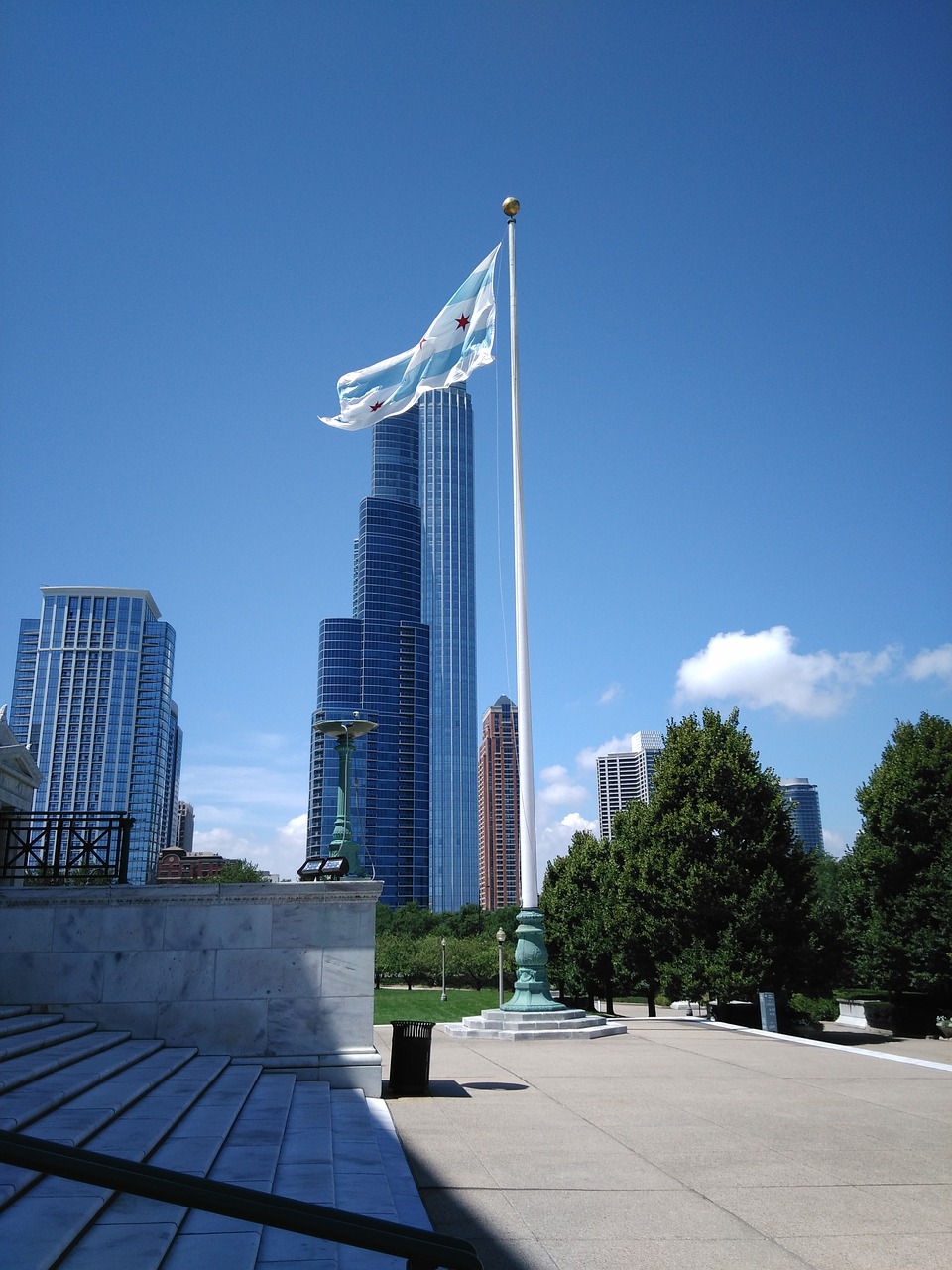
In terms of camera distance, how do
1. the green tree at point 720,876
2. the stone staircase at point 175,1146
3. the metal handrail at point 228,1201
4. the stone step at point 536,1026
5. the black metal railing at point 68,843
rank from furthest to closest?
1. the green tree at point 720,876
2. the stone step at point 536,1026
3. the black metal railing at point 68,843
4. the stone staircase at point 175,1146
5. the metal handrail at point 228,1201

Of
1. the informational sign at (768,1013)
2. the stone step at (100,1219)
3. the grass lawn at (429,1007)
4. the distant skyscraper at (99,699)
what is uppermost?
the distant skyscraper at (99,699)

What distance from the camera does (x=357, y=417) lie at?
20.7m

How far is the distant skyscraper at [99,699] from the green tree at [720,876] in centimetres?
12327

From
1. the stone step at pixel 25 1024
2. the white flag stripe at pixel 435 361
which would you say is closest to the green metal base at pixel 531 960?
the stone step at pixel 25 1024

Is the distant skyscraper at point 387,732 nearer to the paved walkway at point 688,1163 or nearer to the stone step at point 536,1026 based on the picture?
the stone step at point 536,1026

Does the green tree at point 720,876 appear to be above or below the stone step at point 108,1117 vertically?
above

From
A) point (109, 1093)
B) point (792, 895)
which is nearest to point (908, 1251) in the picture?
point (109, 1093)

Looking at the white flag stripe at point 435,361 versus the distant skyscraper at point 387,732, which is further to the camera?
the distant skyscraper at point 387,732

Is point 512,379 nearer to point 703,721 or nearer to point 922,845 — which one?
point 703,721

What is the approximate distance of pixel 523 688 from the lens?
67.5 ft

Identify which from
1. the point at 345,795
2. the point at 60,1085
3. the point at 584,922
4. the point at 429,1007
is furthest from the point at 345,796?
the point at 429,1007

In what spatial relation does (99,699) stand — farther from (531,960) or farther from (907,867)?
(531,960)

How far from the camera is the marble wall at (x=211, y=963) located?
1195 cm

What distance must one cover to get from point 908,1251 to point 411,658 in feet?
622
